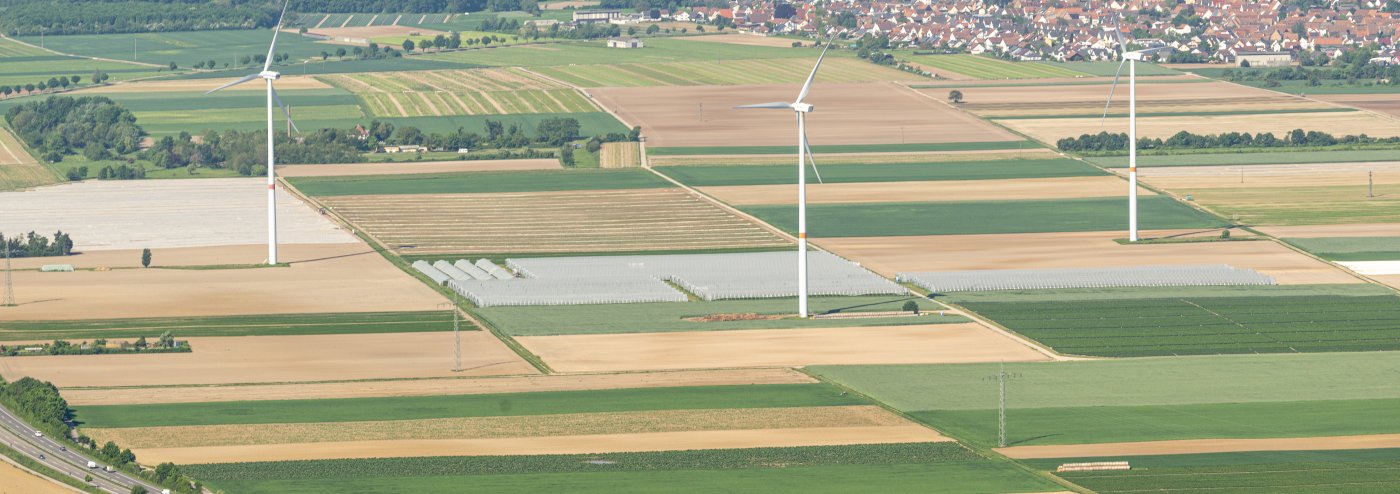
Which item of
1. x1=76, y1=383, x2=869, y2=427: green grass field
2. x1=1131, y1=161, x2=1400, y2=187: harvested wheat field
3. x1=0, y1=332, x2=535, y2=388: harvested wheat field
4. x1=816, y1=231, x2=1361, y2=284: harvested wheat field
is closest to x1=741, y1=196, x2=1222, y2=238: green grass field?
x1=816, y1=231, x2=1361, y2=284: harvested wheat field

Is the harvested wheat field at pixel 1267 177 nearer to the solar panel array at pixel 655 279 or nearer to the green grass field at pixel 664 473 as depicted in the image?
the solar panel array at pixel 655 279

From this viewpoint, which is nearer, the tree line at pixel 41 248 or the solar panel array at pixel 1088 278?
the solar panel array at pixel 1088 278

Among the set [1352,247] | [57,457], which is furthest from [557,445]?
[1352,247]

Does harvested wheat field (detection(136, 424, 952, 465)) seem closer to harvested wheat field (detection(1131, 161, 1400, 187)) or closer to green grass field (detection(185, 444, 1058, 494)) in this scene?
green grass field (detection(185, 444, 1058, 494))

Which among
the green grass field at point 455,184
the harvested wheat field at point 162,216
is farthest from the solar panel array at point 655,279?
the green grass field at point 455,184

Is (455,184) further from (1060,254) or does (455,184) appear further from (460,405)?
(460,405)

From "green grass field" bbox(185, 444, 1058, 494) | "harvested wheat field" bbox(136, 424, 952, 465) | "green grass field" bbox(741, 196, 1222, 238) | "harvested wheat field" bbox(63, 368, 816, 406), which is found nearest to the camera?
"green grass field" bbox(185, 444, 1058, 494)

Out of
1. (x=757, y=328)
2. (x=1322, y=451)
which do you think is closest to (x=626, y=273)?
(x=757, y=328)
